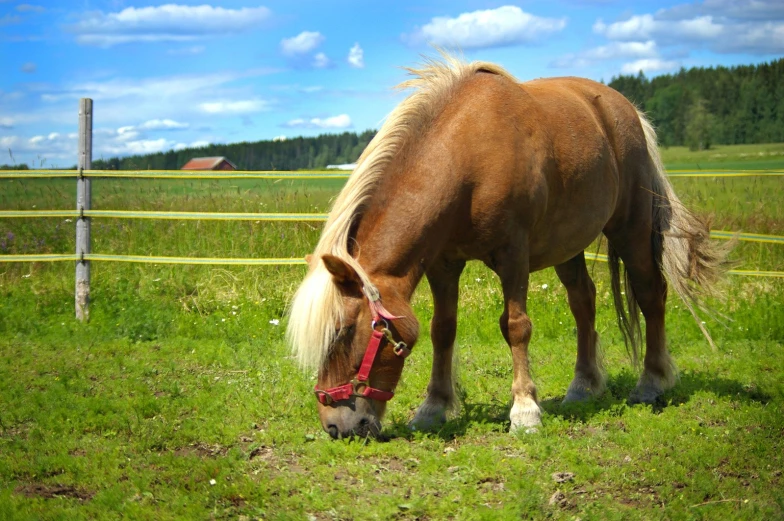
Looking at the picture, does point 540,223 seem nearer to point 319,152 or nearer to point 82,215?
point 82,215

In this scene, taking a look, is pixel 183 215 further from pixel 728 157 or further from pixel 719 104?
pixel 719 104

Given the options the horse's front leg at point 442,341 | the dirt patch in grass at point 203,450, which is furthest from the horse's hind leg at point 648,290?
the dirt patch in grass at point 203,450

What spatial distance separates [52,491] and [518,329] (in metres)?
2.58

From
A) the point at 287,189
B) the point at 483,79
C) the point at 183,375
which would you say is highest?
the point at 483,79

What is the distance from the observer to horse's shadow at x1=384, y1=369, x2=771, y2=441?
4.32 metres

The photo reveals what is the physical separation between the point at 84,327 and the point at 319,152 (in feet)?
114

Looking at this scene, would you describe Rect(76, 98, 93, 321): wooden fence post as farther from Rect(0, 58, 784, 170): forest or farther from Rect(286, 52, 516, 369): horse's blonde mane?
Rect(0, 58, 784, 170): forest

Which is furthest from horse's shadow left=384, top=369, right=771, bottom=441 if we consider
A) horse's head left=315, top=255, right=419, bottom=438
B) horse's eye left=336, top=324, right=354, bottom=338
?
horse's eye left=336, top=324, right=354, bottom=338

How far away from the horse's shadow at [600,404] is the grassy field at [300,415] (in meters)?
0.02

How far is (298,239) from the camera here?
28.2ft

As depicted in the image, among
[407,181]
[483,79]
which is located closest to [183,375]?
[407,181]

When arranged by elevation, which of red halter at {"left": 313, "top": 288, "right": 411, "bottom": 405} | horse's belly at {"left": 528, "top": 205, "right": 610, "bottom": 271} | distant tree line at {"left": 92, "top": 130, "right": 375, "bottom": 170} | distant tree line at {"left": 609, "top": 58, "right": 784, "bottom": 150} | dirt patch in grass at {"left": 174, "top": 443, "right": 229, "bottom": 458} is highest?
distant tree line at {"left": 609, "top": 58, "right": 784, "bottom": 150}

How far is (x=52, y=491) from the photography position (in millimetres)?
3438

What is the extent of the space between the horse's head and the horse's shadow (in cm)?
47
